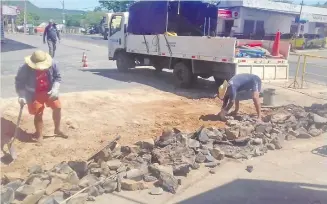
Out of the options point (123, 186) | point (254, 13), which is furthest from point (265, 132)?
point (254, 13)

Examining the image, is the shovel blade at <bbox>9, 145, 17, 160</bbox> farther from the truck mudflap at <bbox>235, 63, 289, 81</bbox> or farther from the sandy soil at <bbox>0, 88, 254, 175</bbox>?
the truck mudflap at <bbox>235, 63, 289, 81</bbox>

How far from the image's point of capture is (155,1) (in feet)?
45.0

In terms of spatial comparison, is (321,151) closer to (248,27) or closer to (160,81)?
(160,81)

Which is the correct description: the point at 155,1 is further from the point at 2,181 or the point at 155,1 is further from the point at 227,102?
the point at 2,181

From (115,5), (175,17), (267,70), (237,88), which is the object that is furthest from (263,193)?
(115,5)

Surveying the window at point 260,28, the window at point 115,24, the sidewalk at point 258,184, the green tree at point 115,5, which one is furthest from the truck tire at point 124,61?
the green tree at point 115,5

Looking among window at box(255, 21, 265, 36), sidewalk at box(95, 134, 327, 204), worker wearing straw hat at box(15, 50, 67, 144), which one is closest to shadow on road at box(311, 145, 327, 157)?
sidewalk at box(95, 134, 327, 204)

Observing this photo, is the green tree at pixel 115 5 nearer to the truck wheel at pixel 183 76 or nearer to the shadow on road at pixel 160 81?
the shadow on road at pixel 160 81

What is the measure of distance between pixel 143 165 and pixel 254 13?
3741 centimetres

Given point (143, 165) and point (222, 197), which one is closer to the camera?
point (222, 197)

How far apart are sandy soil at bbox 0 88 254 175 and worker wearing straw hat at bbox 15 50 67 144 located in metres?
0.53

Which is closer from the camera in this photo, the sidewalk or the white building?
the sidewalk

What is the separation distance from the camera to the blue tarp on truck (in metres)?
13.6

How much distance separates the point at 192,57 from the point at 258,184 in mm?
6673
